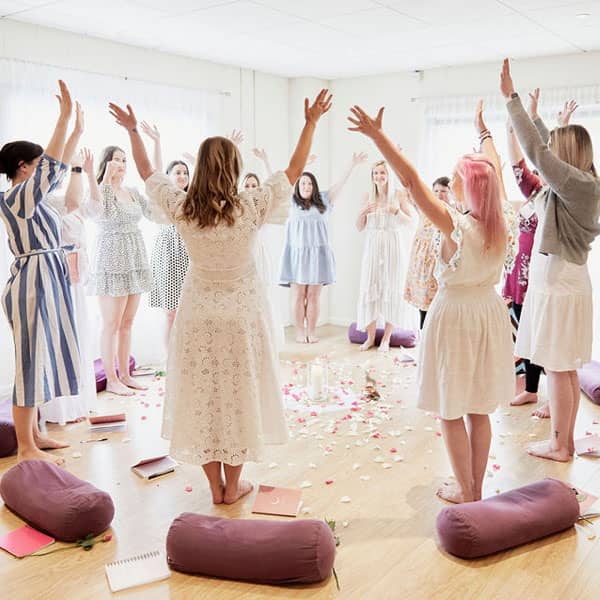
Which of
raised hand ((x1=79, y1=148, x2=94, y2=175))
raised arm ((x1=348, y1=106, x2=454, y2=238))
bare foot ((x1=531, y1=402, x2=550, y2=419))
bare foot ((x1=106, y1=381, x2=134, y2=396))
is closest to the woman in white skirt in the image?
bare foot ((x1=531, y1=402, x2=550, y2=419))

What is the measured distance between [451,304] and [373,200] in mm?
3306

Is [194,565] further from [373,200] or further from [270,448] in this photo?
[373,200]

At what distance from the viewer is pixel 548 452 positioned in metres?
3.53

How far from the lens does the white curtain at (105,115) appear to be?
443 cm

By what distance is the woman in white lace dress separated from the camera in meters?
2.65

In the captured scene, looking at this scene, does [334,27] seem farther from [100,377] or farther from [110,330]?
[100,377]

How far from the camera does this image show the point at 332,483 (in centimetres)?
328

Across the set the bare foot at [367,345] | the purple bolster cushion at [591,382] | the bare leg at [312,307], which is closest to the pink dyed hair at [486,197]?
the purple bolster cushion at [591,382]

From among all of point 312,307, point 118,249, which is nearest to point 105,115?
point 118,249

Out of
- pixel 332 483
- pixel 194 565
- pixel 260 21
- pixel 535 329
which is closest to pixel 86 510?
pixel 194 565

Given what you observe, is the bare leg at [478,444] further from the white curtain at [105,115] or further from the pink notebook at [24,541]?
the white curtain at [105,115]

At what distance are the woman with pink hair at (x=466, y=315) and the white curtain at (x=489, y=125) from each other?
313cm

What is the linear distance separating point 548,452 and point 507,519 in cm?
103

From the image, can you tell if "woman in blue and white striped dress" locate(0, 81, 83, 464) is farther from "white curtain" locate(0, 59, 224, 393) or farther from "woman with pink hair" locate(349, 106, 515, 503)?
"woman with pink hair" locate(349, 106, 515, 503)
